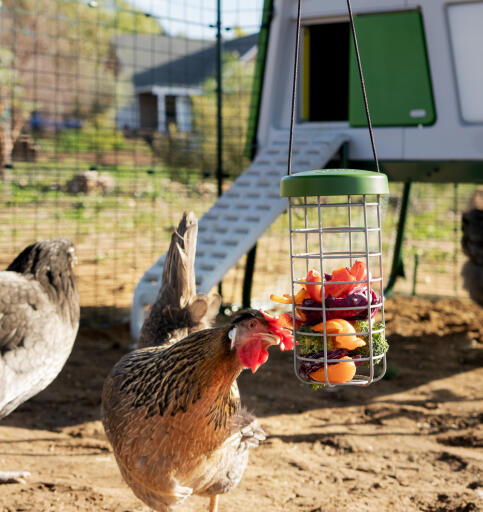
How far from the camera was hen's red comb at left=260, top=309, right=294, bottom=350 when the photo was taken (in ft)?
7.75

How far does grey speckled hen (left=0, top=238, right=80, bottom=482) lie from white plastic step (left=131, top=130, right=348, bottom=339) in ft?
4.15

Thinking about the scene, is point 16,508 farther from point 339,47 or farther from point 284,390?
point 339,47

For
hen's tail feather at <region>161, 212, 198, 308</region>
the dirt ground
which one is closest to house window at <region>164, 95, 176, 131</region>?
the dirt ground

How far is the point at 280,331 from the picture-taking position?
2377 mm

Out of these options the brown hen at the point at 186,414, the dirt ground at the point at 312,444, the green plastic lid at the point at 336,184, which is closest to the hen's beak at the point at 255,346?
the brown hen at the point at 186,414

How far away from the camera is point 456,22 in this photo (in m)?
5.95

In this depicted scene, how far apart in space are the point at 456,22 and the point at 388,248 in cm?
558

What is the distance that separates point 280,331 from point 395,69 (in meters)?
4.60

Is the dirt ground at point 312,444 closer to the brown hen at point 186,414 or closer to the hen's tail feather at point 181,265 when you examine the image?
the brown hen at point 186,414

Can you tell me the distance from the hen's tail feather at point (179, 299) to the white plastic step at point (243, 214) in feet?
5.68

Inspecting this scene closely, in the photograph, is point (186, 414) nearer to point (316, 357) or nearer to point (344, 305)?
point (316, 357)

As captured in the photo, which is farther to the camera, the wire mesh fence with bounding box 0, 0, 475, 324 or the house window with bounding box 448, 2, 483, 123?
the wire mesh fence with bounding box 0, 0, 475, 324

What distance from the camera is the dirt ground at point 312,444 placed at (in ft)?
11.5

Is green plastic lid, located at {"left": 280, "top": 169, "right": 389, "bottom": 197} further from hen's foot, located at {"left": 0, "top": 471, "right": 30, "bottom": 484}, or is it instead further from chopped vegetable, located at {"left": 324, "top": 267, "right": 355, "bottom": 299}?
hen's foot, located at {"left": 0, "top": 471, "right": 30, "bottom": 484}
